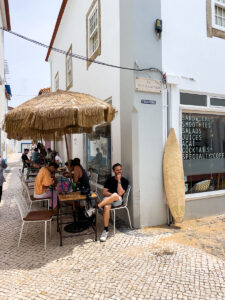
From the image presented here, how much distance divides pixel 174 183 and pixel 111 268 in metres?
2.30

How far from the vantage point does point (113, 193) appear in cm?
467

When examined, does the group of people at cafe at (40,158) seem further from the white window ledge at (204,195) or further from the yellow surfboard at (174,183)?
the white window ledge at (204,195)

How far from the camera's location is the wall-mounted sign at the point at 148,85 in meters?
4.74

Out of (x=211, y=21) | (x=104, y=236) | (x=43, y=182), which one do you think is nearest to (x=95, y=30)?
(x=211, y=21)

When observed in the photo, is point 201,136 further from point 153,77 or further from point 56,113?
point 56,113

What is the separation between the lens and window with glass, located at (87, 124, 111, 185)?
6340mm

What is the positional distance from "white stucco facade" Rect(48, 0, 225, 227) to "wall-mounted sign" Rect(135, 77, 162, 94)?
0.09m

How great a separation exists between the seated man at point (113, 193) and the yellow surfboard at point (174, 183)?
90 centimetres

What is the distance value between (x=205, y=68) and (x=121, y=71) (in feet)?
6.75

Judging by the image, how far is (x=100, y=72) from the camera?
661 cm

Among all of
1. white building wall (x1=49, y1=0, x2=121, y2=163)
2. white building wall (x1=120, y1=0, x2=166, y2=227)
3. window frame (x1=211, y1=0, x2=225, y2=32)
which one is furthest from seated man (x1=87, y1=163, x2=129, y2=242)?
window frame (x1=211, y1=0, x2=225, y2=32)

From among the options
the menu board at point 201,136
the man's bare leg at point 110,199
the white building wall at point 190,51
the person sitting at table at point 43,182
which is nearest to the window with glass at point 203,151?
the menu board at point 201,136

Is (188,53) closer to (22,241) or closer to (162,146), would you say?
(162,146)

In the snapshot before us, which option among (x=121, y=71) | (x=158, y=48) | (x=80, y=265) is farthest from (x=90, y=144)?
(x=80, y=265)
